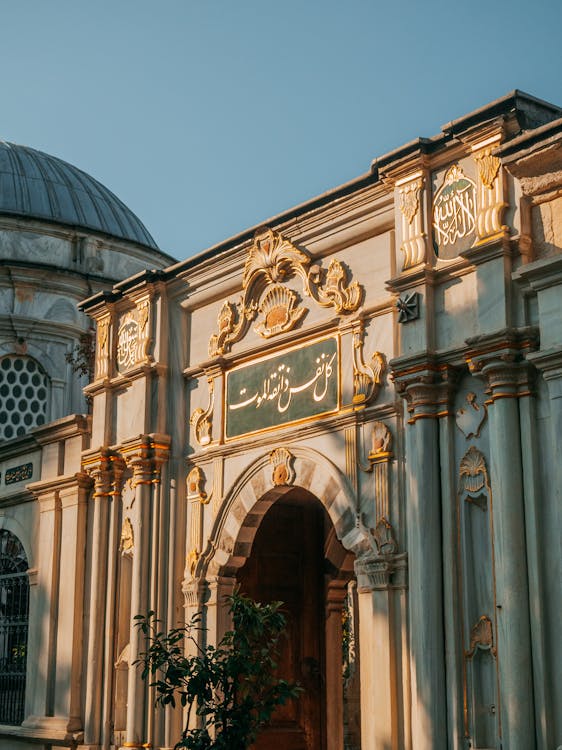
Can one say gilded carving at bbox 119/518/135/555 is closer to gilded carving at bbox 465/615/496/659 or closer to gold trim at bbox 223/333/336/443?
gold trim at bbox 223/333/336/443

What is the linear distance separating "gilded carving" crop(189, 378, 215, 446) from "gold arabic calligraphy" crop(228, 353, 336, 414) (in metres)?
0.40

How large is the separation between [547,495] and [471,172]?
3206 millimetres

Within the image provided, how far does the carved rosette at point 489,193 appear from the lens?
10.7 m

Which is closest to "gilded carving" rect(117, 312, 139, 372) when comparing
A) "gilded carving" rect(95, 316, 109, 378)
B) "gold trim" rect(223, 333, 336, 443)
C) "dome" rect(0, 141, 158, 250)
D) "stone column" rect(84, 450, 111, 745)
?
"gilded carving" rect(95, 316, 109, 378)

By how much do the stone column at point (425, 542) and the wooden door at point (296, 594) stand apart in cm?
466

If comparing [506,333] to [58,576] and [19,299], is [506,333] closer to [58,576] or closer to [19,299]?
[58,576]

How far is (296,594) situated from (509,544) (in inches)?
254

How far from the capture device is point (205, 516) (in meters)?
14.2

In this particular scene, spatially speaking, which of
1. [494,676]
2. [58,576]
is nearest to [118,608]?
[58,576]

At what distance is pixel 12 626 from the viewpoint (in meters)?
17.7

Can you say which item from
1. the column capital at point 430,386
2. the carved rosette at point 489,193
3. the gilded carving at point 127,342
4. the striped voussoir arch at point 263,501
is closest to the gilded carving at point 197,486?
the striped voussoir arch at point 263,501

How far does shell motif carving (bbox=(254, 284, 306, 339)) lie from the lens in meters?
13.3

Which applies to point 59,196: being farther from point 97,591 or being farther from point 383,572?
point 383,572

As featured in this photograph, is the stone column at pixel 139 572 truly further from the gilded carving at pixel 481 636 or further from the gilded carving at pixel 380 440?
the gilded carving at pixel 481 636
